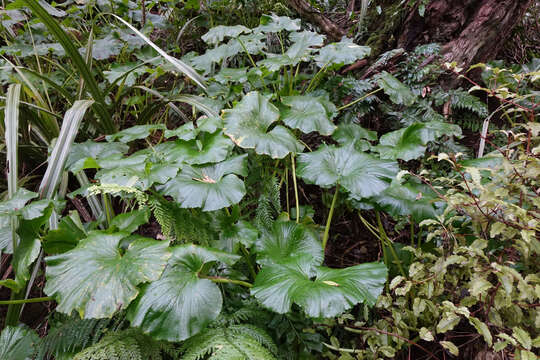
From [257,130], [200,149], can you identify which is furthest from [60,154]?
[257,130]

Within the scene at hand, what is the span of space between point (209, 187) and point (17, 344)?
679mm

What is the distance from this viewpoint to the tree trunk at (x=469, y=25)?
1.49 meters

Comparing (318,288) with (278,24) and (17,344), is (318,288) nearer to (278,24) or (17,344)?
(17,344)

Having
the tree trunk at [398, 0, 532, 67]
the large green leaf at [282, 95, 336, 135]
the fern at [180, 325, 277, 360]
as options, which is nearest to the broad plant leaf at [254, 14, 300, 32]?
the large green leaf at [282, 95, 336, 135]

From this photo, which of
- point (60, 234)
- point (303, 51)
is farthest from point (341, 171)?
point (60, 234)

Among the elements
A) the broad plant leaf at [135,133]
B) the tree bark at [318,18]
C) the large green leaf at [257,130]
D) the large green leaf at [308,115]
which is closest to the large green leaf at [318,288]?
the large green leaf at [257,130]

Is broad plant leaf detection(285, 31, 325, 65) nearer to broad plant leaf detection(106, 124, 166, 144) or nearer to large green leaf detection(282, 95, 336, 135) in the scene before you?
large green leaf detection(282, 95, 336, 135)

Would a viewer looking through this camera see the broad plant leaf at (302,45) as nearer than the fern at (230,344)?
No

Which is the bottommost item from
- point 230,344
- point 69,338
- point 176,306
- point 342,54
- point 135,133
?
point 69,338

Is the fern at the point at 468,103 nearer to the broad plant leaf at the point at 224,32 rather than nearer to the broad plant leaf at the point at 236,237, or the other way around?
the broad plant leaf at the point at 224,32

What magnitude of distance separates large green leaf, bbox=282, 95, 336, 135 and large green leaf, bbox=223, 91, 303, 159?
71 millimetres

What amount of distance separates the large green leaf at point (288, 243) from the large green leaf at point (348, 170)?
0.17m

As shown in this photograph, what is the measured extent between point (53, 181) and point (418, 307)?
1225 millimetres

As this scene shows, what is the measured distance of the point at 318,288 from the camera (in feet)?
2.44
